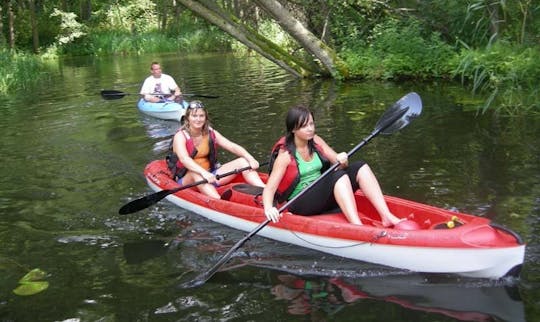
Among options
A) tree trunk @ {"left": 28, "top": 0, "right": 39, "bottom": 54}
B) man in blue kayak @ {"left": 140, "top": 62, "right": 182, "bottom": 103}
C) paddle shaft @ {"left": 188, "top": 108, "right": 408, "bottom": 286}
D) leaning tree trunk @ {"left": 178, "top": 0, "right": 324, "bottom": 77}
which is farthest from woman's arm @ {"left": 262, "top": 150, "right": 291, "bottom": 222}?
tree trunk @ {"left": 28, "top": 0, "right": 39, "bottom": 54}

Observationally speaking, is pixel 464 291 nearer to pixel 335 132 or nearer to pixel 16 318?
pixel 16 318

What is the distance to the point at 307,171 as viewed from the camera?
456 cm

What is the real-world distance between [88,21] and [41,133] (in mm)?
24198

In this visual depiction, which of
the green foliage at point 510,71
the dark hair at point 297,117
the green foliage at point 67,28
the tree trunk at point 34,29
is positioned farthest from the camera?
the green foliage at point 67,28

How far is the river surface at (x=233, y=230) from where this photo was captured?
142 inches

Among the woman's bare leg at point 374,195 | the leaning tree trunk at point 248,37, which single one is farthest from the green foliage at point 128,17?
the woman's bare leg at point 374,195

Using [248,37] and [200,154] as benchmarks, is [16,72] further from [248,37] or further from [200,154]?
[200,154]

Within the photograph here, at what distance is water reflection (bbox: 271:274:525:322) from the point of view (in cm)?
341

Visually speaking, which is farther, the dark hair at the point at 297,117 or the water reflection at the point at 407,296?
the dark hair at the point at 297,117

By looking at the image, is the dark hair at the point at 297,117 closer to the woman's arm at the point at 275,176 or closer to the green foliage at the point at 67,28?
the woman's arm at the point at 275,176

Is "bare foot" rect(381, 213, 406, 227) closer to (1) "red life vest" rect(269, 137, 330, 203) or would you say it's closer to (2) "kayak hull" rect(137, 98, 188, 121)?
(1) "red life vest" rect(269, 137, 330, 203)

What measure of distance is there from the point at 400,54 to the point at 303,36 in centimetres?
215

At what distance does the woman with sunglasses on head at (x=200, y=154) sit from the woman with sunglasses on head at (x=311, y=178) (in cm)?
96

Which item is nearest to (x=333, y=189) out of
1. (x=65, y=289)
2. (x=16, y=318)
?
(x=65, y=289)
